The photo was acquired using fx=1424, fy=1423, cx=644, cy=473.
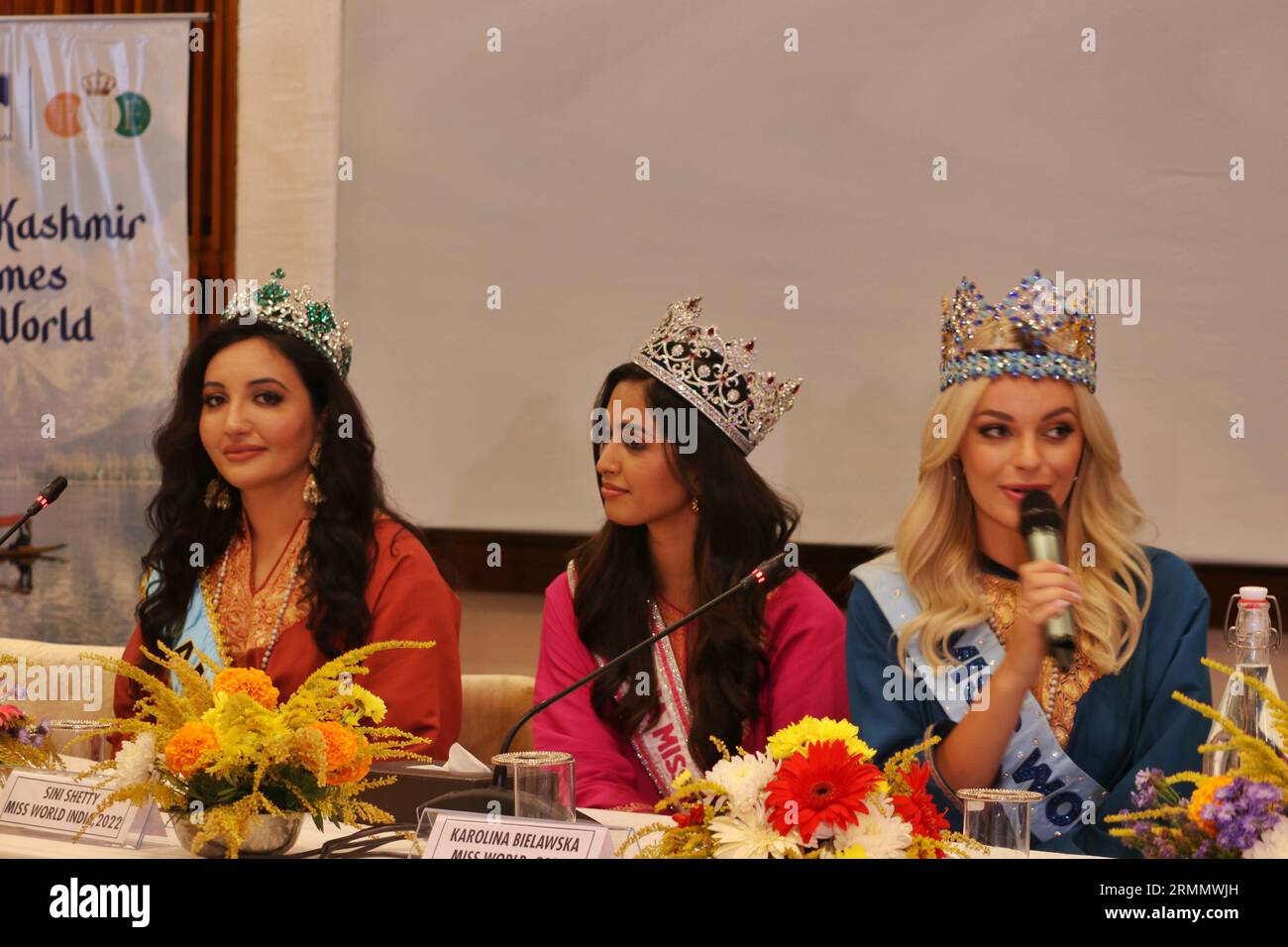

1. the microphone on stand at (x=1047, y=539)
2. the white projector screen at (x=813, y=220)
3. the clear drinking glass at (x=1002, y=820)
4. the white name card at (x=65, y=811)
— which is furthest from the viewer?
the white projector screen at (x=813, y=220)

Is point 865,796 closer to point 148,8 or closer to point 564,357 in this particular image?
point 564,357

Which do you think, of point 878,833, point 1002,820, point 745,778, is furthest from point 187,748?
point 1002,820

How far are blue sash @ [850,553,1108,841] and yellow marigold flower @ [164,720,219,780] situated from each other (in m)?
1.24

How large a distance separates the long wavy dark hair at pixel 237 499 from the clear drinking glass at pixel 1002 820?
1.53 metres

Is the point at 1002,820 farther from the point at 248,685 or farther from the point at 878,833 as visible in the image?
the point at 248,685

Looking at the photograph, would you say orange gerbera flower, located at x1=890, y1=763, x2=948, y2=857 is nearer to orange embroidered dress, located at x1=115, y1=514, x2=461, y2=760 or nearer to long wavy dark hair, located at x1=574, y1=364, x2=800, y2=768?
long wavy dark hair, located at x1=574, y1=364, x2=800, y2=768

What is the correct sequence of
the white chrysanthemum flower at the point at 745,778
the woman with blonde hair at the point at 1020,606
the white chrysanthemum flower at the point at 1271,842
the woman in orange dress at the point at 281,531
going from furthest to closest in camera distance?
the woman in orange dress at the point at 281,531 < the woman with blonde hair at the point at 1020,606 < the white chrysanthemum flower at the point at 745,778 < the white chrysanthemum flower at the point at 1271,842

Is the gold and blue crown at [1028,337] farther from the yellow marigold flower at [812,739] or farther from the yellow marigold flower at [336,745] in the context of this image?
the yellow marigold flower at [336,745]

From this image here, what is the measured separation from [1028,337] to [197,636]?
1.74 metres

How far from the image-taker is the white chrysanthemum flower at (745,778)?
1524mm

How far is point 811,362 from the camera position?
369cm

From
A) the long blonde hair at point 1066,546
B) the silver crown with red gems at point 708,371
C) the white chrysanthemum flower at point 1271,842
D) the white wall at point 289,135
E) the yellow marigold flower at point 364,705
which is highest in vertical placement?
the white wall at point 289,135

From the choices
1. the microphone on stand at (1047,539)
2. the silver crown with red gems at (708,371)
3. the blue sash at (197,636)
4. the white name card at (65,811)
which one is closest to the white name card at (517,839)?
the white name card at (65,811)
